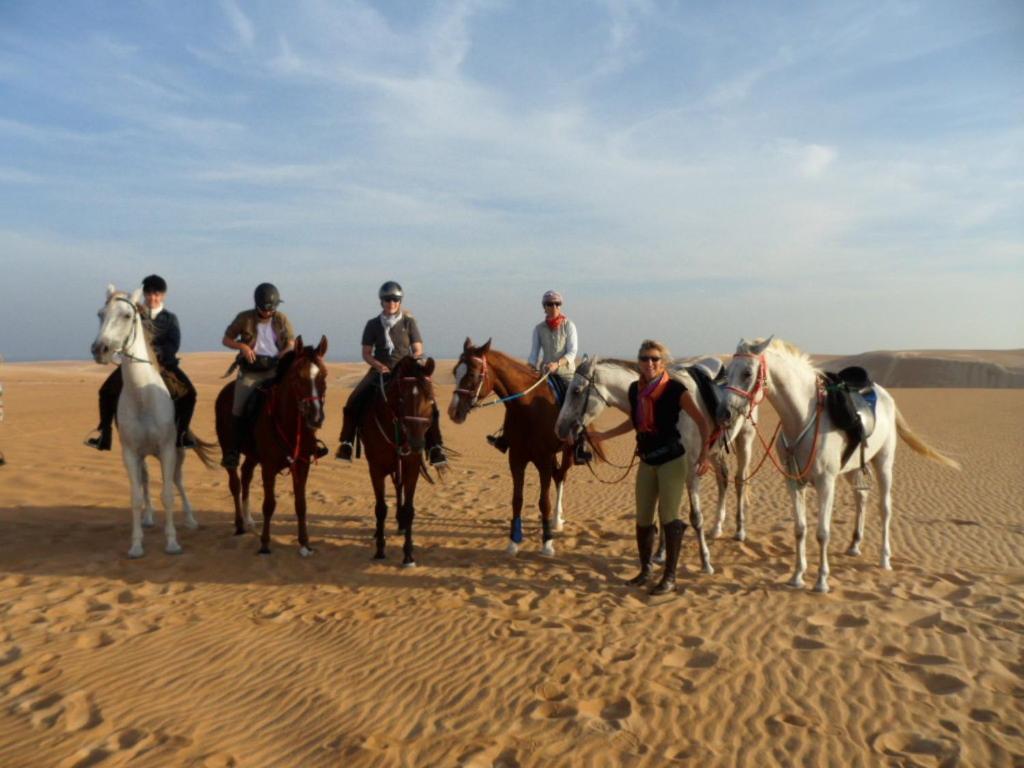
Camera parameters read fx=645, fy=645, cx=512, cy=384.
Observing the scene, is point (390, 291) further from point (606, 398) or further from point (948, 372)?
point (948, 372)

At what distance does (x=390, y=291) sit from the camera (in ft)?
25.2

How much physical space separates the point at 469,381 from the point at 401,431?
927mm

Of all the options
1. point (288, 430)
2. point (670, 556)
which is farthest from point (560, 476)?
point (288, 430)

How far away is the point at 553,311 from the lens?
8.37 meters

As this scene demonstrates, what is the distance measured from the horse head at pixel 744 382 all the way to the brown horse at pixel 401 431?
290 cm

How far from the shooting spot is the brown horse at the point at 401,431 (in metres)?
6.77

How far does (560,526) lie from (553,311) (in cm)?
305

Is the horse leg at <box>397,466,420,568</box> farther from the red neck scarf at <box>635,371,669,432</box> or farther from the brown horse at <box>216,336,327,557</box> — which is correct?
the red neck scarf at <box>635,371,669,432</box>

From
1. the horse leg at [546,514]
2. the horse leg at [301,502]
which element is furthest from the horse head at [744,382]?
the horse leg at [301,502]

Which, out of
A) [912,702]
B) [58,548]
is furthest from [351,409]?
[912,702]

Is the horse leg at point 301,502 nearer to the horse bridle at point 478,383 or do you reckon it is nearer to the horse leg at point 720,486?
the horse bridle at point 478,383

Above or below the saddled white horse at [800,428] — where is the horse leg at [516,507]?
below

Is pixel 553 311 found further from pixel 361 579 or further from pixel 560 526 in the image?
pixel 361 579

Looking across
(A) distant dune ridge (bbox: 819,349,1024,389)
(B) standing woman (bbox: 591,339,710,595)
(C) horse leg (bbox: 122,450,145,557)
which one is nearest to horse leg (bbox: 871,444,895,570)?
(B) standing woman (bbox: 591,339,710,595)
